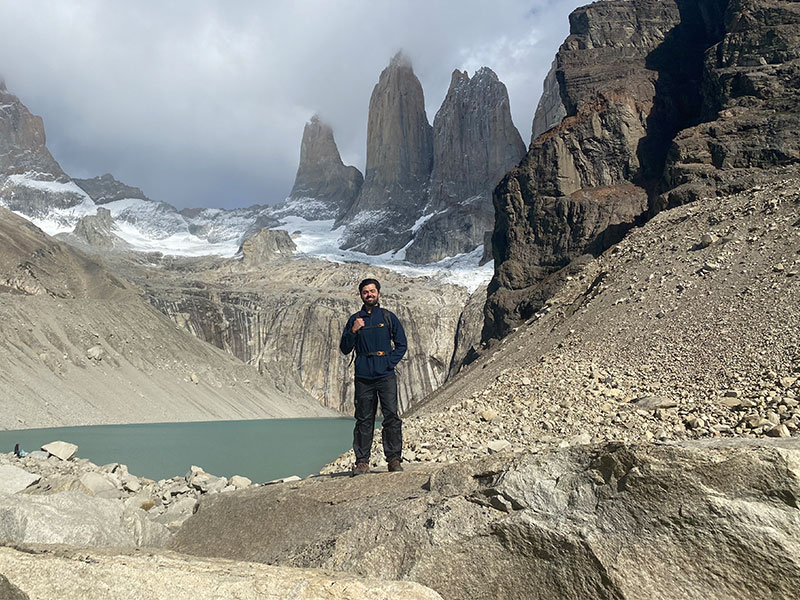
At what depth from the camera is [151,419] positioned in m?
46.8

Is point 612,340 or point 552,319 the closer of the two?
point 612,340

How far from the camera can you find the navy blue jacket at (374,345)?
18.8ft

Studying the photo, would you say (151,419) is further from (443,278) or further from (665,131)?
(443,278)

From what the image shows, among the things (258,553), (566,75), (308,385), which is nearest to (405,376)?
(308,385)

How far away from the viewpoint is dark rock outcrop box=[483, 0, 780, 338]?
30109 millimetres

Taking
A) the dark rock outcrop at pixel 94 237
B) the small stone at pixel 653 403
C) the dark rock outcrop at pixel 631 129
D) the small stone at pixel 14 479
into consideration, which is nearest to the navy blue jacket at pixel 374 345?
the small stone at pixel 14 479

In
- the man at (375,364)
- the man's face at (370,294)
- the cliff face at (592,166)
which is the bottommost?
the man at (375,364)

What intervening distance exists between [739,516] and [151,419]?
49.3 meters

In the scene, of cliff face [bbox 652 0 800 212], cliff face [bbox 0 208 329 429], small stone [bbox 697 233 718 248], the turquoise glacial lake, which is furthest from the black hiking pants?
cliff face [bbox 0 208 329 429]

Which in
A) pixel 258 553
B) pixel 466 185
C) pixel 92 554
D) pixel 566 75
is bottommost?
pixel 258 553

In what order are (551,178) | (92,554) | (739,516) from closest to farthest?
1. (739,516)
2. (92,554)
3. (551,178)

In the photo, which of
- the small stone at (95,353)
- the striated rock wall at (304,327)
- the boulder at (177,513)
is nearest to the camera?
the boulder at (177,513)

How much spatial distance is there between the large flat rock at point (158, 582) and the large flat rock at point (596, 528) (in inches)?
16.6

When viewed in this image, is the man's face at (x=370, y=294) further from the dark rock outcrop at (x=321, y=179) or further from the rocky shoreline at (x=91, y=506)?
the dark rock outcrop at (x=321, y=179)
